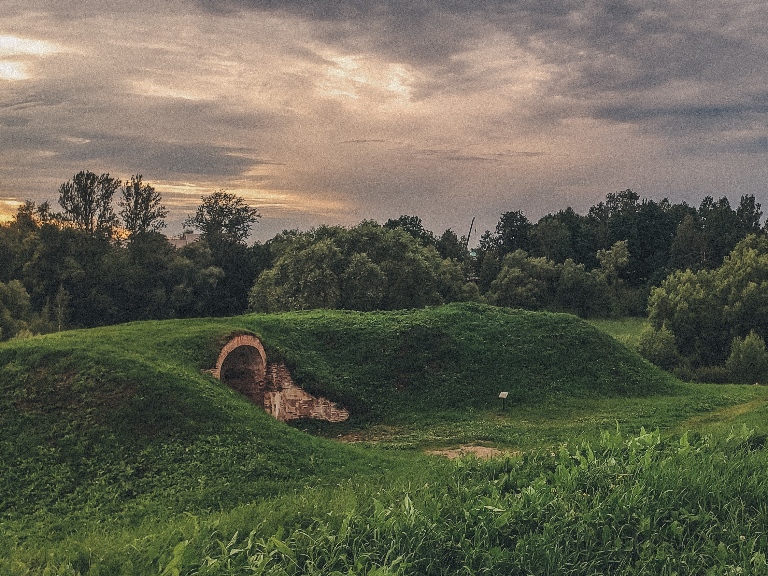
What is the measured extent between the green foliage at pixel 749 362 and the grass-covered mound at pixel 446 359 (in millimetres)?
8364

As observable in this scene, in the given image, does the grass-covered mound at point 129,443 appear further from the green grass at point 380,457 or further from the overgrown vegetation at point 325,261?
the overgrown vegetation at point 325,261

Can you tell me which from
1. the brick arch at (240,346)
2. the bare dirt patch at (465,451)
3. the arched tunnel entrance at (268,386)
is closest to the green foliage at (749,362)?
the bare dirt patch at (465,451)

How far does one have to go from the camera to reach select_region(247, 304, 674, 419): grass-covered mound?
22.2 m

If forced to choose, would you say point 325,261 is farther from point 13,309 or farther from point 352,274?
point 13,309

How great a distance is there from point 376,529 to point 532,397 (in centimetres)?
1862

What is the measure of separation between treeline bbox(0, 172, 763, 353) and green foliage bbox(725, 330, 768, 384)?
1742 centimetres

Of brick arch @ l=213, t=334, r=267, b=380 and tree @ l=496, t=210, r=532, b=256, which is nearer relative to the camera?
brick arch @ l=213, t=334, r=267, b=380

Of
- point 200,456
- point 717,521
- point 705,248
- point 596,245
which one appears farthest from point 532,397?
point 596,245

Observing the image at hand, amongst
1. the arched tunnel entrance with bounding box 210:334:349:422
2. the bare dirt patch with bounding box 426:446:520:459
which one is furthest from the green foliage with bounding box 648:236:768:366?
the arched tunnel entrance with bounding box 210:334:349:422

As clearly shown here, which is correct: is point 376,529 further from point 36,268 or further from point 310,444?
point 36,268

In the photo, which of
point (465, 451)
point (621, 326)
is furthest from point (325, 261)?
point (621, 326)

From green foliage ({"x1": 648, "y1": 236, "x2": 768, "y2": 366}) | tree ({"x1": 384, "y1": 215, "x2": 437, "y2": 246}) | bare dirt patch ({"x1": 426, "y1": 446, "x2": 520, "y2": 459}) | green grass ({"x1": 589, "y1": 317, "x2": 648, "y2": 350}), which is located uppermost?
tree ({"x1": 384, "y1": 215, "x2": 437, "y2": 246})

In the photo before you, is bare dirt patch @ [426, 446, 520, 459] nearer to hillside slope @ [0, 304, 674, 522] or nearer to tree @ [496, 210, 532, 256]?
hillside slope @ [0, 304, 674, 522]

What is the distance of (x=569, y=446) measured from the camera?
26.9 ft
